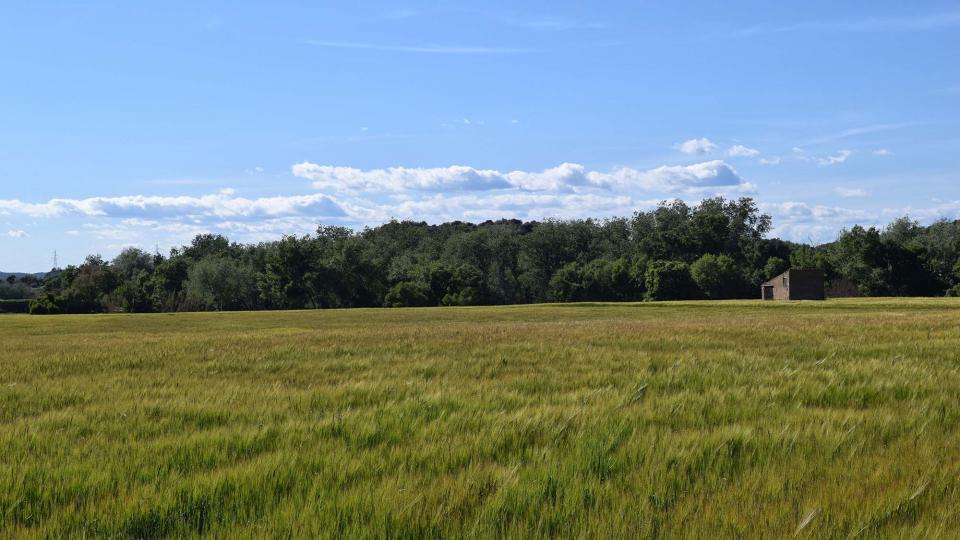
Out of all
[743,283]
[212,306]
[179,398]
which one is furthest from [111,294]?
[179,398]

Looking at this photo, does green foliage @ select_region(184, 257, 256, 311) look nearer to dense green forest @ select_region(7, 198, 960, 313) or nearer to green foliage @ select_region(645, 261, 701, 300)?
dense green forest @ select_region(7, 198, 960, 313)

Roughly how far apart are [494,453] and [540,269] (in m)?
155

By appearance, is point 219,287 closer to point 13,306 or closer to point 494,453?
point 13,306

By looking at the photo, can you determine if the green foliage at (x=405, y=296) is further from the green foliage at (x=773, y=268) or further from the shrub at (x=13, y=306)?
the green foliage at (x=773, y=268)

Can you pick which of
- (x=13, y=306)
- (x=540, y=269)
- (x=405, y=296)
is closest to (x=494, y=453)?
(x=405, y=296)

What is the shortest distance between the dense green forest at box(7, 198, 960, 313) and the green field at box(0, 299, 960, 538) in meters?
113

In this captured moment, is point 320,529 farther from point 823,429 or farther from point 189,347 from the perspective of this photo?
point 189,347

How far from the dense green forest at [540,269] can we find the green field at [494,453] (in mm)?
113092

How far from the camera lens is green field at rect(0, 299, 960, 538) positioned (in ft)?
13.6

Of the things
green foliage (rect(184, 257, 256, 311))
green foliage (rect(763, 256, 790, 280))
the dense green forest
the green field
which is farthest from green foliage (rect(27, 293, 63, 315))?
green foliage (rect(763, 256, 790, 280))

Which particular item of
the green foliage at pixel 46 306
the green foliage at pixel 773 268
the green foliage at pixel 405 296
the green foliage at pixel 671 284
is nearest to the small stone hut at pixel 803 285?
the green foliage at pixel 671 284

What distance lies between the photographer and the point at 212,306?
123 meters

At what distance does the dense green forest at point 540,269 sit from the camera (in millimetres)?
122125

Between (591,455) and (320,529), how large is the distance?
2.18m
